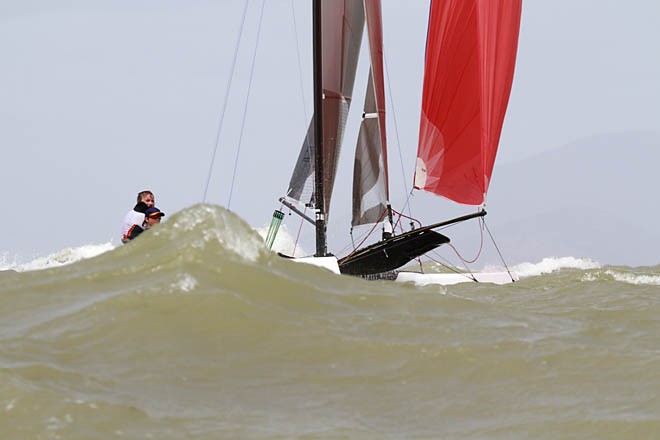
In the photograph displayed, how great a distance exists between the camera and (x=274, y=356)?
4320 millimetres

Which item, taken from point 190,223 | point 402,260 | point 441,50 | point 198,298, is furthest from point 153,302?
point 441,50

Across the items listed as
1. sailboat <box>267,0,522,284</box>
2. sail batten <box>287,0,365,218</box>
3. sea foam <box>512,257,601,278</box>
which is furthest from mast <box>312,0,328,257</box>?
sea foam <box>512,257,601,278</box>

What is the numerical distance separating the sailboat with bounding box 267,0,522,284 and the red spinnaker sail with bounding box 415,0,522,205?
0.01 metres

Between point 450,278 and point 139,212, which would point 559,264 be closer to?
point 450,278

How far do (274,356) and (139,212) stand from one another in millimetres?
5205

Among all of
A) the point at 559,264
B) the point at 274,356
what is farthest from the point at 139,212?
the point at 559,264

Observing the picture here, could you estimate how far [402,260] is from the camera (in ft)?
41.3

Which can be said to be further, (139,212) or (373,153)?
(373,153)

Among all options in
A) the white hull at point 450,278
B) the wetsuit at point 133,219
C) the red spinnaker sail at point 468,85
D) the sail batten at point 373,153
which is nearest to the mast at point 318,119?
the sail batten at point 373,153

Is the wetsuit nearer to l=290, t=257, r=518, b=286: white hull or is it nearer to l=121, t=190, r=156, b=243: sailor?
l=121, t=190, r=156, b=243: sailor

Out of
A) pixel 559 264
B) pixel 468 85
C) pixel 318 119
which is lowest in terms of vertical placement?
pixel 559 264

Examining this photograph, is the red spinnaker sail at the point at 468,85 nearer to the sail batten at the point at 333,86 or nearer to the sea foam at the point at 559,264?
the sail batten at the point at 333,86

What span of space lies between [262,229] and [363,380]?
20968 mm

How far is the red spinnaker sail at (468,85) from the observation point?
12594 millimetres
